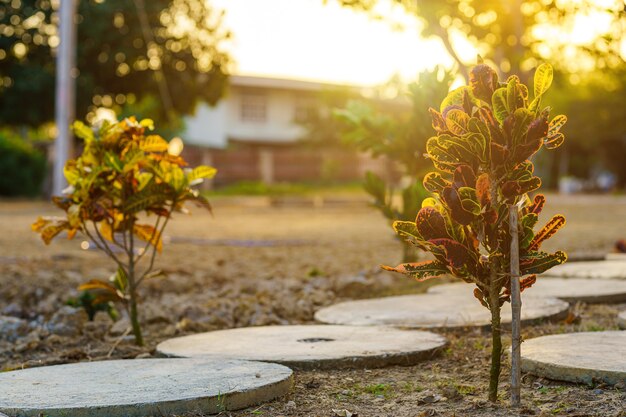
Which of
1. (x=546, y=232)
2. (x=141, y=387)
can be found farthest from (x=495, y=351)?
(x=141, y=387)

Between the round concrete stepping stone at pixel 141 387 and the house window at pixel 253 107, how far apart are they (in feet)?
106

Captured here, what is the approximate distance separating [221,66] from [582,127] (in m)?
18.8

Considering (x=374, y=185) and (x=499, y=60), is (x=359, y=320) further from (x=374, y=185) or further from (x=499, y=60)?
(x=499, y=60)

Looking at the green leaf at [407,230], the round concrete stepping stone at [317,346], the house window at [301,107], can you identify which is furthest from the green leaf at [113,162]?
the house window at [301,107]

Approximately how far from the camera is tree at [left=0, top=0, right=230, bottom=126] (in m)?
21.5

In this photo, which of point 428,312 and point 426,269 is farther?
point 428,312

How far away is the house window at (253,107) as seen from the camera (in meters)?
35.8

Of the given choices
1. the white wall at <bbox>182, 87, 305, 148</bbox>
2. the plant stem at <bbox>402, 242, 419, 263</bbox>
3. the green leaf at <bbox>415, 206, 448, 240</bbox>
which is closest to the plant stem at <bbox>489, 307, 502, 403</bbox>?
the green leaf at <bbox>415, 206, 448, 240</bbox>

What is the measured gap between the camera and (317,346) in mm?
4074

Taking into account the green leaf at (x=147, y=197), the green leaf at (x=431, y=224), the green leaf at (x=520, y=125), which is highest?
the green leaf at (x=520, y=125)

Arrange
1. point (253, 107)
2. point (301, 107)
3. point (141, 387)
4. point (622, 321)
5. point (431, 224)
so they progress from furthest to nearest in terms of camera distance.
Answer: point (301, 107), point (253, 107), point (622, 321), point (141, 387), point (431, 224)

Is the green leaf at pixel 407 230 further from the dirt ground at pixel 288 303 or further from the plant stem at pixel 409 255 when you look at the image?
the plant stem at pixel 409 255

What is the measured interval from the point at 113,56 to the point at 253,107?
1389 cm

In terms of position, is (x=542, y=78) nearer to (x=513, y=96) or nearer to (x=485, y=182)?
(x=513, y=96)
